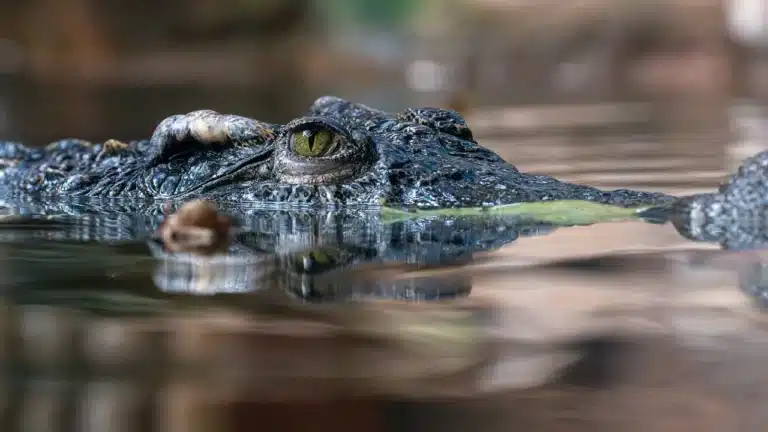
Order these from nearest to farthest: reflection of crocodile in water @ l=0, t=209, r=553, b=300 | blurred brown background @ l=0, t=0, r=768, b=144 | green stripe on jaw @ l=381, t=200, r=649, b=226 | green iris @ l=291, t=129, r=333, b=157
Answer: reflection of crocodile in water @ l=0, t=209, r=553, b=300, green stripe on jaw @ l=381, t=200, r=649, b=226, green iris @ l=291, t=129, r=333, b=157, blurred brown background @ l=0, t=0, r=768, b=144

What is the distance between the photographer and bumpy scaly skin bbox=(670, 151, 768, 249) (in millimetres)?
3438

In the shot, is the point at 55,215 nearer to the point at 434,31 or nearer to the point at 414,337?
the point at 414,337

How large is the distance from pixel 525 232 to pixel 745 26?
66.4 ft

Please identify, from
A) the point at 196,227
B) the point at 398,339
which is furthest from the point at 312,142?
the point at 398,339

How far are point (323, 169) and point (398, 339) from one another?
2086mm

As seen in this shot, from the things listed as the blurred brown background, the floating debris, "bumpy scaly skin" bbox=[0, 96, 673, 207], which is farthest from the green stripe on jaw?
the blurred brown background

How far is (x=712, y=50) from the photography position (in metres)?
22.1

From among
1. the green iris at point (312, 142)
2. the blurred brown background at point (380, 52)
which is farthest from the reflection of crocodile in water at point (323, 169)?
the blurred brown background at point (380, 52)

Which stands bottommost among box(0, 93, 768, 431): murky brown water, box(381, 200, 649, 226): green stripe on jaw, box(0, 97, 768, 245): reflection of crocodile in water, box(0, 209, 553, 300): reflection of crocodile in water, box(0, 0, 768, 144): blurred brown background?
box(0, 93, 768, 431): murky brown water

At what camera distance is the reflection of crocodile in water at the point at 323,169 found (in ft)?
13.9

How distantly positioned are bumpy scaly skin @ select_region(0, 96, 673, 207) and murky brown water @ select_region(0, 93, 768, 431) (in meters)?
0.50

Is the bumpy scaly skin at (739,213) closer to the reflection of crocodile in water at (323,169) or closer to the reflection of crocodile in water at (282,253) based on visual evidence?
the reflection of crocodile in water at (323,169)

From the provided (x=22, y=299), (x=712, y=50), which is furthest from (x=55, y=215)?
(x=712, y=50)

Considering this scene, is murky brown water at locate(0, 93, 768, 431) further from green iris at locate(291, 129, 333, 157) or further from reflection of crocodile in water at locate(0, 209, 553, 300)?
green iris at locate(291, 129, 333, 157)
